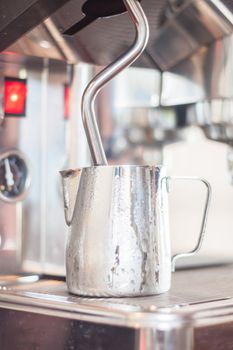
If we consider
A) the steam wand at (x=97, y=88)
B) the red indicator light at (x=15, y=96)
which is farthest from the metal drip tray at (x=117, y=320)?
the red indicator light at (x=15, y=96)

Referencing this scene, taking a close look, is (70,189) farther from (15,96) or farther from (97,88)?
(15,96)

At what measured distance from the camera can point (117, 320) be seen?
68 cm

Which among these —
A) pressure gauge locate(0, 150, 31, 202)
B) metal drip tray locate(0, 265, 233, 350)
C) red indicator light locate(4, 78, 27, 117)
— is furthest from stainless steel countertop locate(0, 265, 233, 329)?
red indicator light locate(4, 78, 27, 117)

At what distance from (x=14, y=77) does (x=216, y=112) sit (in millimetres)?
361

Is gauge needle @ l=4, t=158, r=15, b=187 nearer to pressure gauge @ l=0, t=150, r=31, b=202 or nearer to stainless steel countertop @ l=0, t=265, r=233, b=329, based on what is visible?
pressure gauge @ l=0, t=150, r=31, b=202

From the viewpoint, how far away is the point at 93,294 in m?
0.76

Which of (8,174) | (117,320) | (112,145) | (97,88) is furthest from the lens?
(112,145)

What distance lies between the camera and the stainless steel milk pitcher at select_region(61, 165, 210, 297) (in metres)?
0.75

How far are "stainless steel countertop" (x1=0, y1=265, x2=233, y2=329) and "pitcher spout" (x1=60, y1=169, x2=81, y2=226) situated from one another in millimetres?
95

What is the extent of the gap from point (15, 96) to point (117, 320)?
16.4 inches

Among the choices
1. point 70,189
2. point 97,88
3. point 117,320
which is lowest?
point 117,320

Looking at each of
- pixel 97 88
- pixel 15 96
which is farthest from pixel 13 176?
pixel 97 88

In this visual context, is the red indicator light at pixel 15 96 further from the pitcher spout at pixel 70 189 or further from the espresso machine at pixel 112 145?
the pitcher spout at pixel 70 189

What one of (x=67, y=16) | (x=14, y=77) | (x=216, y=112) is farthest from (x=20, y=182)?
(x=216, y=112)
